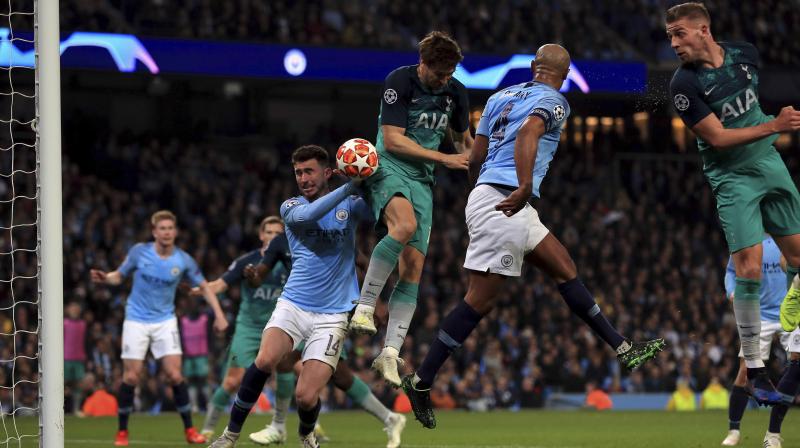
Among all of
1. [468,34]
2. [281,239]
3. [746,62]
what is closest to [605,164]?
[468,34]

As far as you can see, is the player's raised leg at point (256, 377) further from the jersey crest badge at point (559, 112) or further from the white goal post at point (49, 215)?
the jersey crest badge at point (559, 112)

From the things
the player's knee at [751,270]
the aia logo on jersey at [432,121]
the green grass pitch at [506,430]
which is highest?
the aia logo on jersey at [432,121]

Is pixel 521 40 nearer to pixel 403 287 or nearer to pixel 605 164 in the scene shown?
pixel 605 164

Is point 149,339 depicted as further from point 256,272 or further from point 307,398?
point 307,398

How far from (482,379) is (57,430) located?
15048 millimetres

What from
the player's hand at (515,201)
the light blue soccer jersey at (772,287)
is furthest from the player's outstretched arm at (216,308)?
the player's hand at (515,201)

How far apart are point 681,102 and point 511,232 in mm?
1400

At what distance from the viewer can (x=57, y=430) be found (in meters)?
6.86

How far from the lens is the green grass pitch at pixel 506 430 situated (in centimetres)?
1157

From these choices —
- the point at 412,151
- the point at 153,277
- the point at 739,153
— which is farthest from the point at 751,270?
the point at 153,277

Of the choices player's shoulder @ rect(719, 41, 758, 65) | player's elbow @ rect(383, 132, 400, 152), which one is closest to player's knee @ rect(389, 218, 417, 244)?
player's elbow @ rect(383, 132, 400, 152)

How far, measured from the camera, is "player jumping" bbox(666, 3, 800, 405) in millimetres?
7535

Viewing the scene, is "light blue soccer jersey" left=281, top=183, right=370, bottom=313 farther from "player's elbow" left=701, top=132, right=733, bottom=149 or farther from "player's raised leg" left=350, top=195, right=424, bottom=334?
"player's elbow" left=701, top=132, right=733, bottom=149

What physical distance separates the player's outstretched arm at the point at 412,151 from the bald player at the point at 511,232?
25 cm
